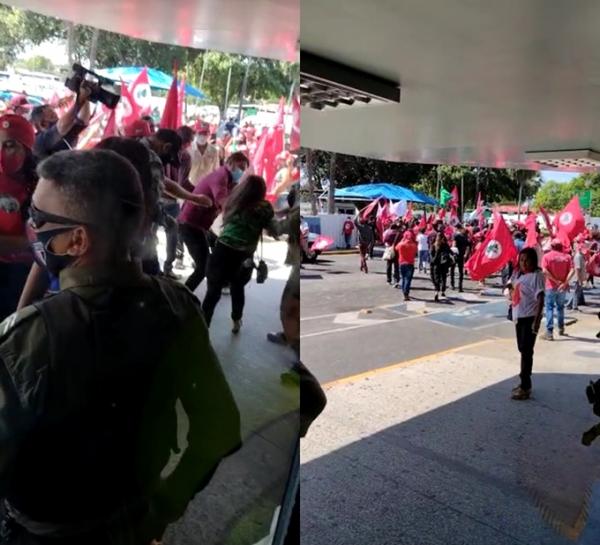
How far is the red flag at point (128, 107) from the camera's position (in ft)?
4.67

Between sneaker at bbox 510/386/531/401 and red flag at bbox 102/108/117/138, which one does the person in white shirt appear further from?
sneaker at bbox 510/386/531/401

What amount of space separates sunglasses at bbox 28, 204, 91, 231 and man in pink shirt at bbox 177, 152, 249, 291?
1.07 feet

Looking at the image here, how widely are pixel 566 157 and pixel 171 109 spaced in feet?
21.6

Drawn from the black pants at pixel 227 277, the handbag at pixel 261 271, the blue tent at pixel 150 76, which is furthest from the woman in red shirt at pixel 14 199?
the handbag at pixel 261 271

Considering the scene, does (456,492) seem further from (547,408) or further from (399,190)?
(399,190)

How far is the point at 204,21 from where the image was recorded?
1.82m

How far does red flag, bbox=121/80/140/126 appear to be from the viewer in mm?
1423

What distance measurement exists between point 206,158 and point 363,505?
3.35 m

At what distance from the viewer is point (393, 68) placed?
3.70 meters

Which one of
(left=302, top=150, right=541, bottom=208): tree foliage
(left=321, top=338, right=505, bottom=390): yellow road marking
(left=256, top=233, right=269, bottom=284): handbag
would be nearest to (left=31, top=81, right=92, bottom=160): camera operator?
(left=256, top=233, right=269, bottom=284): handbag

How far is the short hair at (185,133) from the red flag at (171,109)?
0.06ft

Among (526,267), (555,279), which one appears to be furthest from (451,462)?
(555,279)

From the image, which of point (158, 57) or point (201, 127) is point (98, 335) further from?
point (158, 57)

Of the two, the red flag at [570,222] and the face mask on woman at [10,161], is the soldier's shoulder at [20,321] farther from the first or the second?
the red flag at [570,222]
